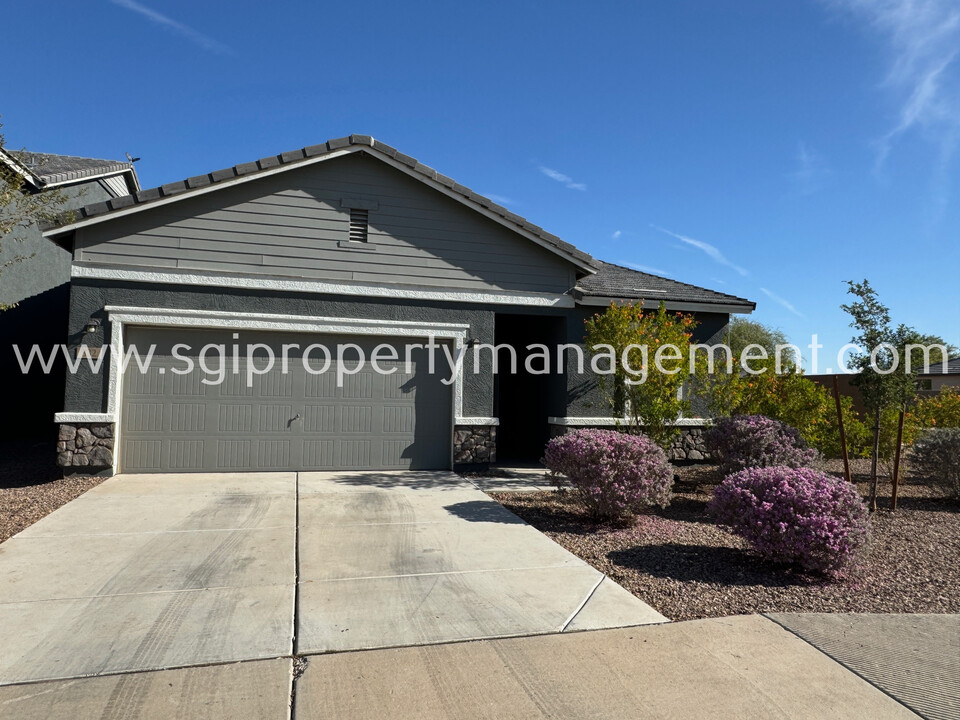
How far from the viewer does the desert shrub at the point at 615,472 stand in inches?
283

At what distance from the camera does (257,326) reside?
34.0ft

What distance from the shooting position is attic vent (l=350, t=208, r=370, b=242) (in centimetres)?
1091

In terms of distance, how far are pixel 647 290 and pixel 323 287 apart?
6.17 meters

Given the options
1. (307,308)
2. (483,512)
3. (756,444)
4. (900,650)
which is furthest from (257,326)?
(900,650)

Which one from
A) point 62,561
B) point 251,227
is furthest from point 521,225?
point 62,561

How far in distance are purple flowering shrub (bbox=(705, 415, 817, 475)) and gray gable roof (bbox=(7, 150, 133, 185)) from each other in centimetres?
1344

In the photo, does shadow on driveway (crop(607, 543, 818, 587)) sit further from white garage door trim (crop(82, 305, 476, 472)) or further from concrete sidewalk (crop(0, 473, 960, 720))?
white garage door trim (crop(82, 305, 476, 472))

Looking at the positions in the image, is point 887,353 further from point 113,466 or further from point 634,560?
point 113,466

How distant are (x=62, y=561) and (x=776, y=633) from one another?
6102mm

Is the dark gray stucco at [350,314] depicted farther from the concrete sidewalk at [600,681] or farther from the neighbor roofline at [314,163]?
the concrete sidewalk at [600,681]

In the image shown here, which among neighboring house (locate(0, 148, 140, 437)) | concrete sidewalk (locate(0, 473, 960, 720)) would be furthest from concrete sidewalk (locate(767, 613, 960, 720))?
neighboring house (locate(0, 148, 140, 437))

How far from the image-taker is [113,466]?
→ 9.72 metres

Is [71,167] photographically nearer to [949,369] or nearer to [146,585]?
[146,585]

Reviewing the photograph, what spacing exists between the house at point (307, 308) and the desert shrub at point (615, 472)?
3.81 metres
